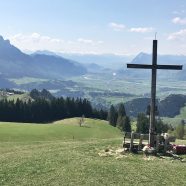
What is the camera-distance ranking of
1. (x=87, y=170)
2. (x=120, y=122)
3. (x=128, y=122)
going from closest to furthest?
(x=87, y=170), (x=128, y=122), (x=120, y=122)

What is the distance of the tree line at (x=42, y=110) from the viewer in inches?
6447

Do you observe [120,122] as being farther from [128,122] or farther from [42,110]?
[42,110]

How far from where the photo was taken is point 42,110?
175625 millimetres

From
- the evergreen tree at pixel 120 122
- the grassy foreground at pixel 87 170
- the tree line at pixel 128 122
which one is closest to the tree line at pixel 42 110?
the tree line at pixel 128 122

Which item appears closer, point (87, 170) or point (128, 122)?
point (87, 170)

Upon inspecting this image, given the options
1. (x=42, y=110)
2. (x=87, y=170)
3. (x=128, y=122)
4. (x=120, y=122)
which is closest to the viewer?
(x=87, y=170)

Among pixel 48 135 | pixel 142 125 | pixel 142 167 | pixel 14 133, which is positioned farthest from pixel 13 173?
pixel 142 125

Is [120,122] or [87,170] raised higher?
[120,122]

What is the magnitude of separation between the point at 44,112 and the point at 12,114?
16068mm

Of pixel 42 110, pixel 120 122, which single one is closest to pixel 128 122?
pixel 120 122

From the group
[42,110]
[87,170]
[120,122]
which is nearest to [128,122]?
[120,122]

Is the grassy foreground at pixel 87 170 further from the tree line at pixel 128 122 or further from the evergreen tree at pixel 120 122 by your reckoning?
the evergreen tree at pixel 120 122

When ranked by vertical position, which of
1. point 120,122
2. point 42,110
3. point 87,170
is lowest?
point 87,170

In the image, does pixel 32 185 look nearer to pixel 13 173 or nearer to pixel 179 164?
pixel 13 173
